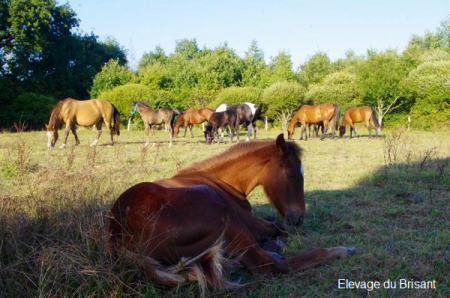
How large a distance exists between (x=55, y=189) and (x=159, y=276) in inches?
91.9

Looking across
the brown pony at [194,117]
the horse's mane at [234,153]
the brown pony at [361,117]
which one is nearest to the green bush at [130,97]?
the brown pony at [194,117]

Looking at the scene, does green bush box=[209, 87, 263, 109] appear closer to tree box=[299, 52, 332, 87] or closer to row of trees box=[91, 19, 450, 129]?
row of trees box=[91, 19, 450, 129]

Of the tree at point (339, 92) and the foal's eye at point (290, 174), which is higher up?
the tree at point (339, 92)

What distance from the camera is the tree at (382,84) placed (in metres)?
30.2

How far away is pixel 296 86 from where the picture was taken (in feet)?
113

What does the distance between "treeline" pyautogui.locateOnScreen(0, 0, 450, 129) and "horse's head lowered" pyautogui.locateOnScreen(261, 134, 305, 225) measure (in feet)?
72.4

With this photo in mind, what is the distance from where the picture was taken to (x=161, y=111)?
1809 cm

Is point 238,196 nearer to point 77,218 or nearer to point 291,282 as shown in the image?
point 291,282

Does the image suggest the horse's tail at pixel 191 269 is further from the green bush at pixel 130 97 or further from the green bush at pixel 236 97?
the green bush at pixel 236 97

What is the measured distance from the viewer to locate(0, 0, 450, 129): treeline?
30484mm

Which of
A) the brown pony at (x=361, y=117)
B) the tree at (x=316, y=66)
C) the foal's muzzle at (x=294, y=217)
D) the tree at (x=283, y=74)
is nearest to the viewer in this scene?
the foal's muzzle at (x=294, y=217)

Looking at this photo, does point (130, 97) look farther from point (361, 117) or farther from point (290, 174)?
point (290, 174)


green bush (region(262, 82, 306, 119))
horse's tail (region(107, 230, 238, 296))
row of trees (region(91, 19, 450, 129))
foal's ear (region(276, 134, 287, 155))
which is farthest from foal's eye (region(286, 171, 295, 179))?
green bush (region(262, 82, 306, 119))

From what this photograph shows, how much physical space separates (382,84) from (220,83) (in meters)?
17.0
